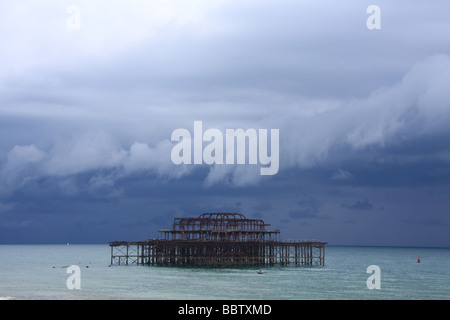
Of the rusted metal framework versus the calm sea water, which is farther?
the rusted metal framework

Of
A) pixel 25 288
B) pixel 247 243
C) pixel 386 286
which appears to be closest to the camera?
pixel 25 288

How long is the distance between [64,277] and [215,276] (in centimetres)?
1949

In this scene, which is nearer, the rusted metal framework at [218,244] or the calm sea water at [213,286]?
the calm sea water at [213,286]

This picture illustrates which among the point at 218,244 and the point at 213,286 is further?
the point at 218,244

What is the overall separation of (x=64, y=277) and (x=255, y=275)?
80.5 feet
